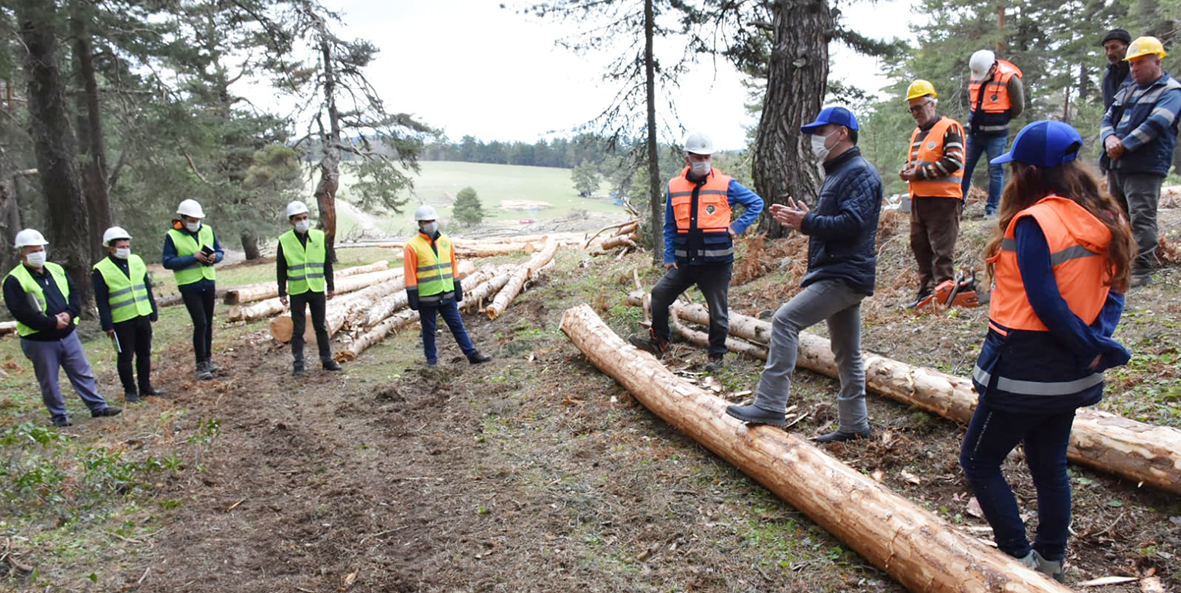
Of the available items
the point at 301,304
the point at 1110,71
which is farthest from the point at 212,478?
the point at 1110,71

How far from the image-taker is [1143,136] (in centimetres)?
600

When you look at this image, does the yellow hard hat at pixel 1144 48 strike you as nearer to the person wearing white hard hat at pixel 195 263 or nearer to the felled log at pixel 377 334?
the felled log at pixel 377 334

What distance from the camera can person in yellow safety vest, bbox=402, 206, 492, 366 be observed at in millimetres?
8406

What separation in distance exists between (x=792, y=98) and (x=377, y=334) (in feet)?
24.2

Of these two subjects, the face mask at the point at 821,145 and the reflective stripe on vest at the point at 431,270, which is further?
the reflective stripe on vest at the point at 431,270

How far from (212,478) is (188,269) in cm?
417

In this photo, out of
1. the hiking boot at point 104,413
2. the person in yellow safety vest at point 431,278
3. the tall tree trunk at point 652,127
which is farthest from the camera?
the tall tree trunk at point 652,127

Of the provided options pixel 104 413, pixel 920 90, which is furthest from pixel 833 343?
pixel 104 413

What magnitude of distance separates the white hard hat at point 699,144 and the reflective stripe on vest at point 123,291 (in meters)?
6.24

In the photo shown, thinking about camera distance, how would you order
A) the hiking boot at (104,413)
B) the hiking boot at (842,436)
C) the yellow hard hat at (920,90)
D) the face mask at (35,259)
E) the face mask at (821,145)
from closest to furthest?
the face mask at (821,145)
the hiking boot at (842,436)
the yellow hard hat at (920,90)
the face mask at (35,259)
the hiking boot at (104,413)

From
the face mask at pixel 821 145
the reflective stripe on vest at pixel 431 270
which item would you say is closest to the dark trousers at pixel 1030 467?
the face mask at pixel 821 145

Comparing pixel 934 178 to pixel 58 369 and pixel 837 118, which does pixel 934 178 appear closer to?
pixel 837 118

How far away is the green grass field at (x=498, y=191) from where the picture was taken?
192 ft

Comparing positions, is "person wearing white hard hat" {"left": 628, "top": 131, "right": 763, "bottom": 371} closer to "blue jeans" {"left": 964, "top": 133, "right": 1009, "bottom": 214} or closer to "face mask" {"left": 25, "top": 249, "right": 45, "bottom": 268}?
"blue jeans" {"left": 964, "top": 133, "right": 1009, "bottom": 214}
